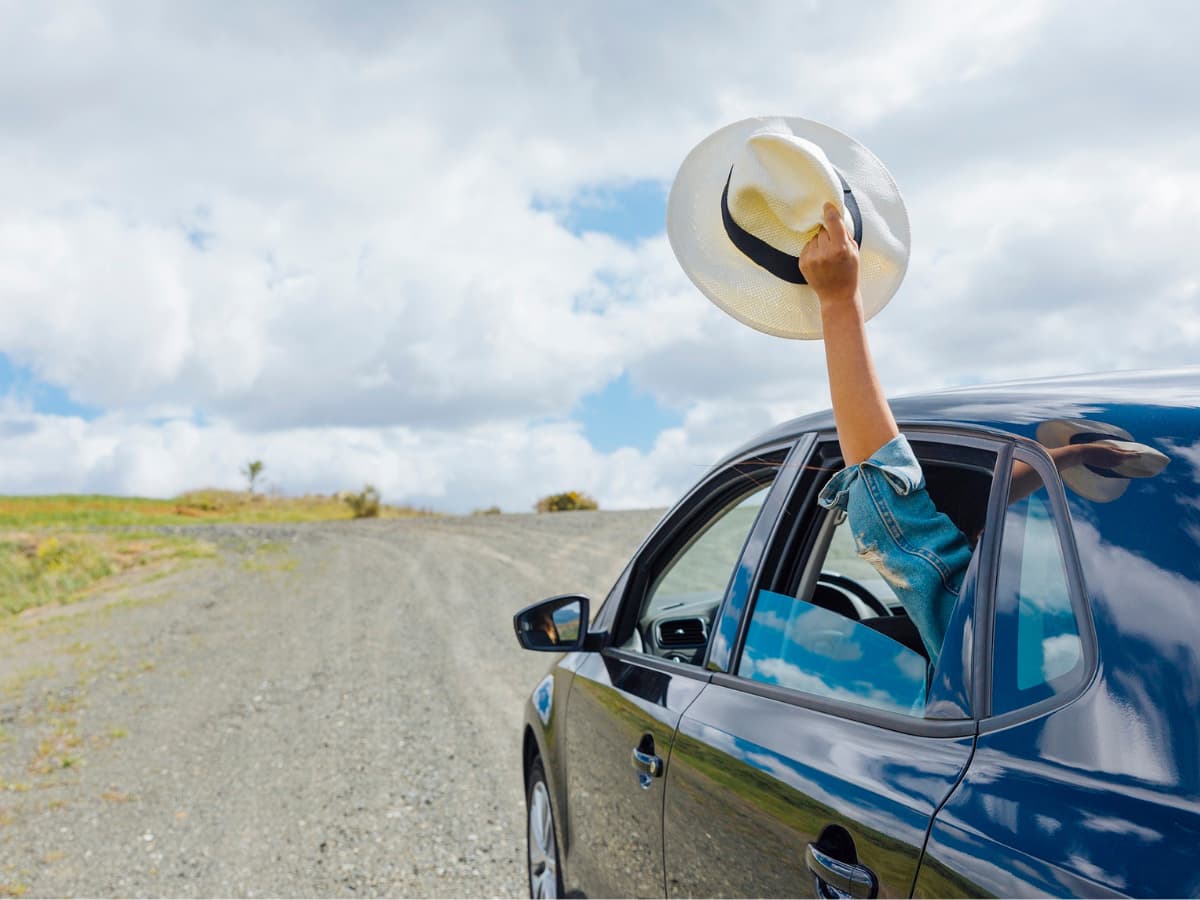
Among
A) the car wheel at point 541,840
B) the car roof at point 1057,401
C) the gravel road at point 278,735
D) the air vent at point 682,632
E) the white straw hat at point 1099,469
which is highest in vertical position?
the car roof at point 1057,401

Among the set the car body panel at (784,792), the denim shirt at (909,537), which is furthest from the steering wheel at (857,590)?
the denim shirt at (909,537)

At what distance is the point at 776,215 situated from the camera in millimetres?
2057

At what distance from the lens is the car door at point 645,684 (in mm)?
2494

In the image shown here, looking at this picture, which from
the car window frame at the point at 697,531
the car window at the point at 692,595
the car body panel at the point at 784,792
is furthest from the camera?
the car window at the point at 692,595

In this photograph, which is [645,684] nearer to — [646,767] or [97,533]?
[646,767]

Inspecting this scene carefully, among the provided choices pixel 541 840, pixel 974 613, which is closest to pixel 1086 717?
pixel 974 613

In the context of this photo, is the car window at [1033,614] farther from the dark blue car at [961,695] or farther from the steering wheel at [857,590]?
the steering wheel at [857,590]

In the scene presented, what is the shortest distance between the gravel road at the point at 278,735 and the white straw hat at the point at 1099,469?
4373 millimetres

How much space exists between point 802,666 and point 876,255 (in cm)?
85

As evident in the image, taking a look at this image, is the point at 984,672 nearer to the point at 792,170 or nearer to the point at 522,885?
the point at 792,170

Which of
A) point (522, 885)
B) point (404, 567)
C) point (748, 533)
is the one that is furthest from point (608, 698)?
point (404, 567)

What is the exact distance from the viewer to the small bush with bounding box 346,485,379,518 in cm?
3619

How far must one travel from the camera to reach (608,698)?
3.00 m

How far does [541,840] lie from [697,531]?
5.11 feet
